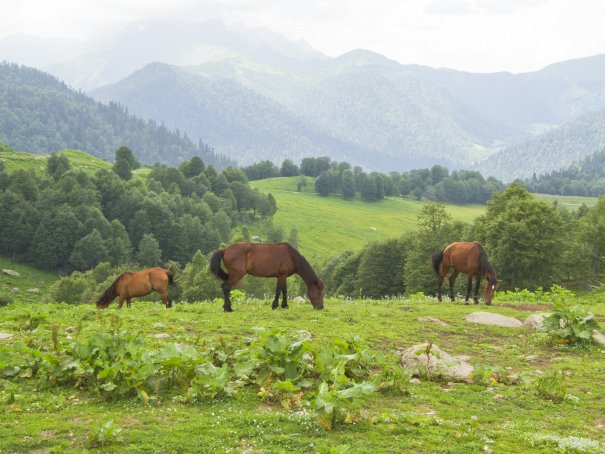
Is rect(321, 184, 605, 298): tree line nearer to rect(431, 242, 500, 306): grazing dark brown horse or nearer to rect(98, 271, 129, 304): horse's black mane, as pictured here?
rect(431, 242, 500, 306): grazing dark brown horse

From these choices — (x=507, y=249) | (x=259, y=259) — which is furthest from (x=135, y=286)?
(x=507, y=249)

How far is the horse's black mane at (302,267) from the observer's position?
2197 centimetres

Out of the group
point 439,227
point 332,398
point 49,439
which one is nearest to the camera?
point 49,439

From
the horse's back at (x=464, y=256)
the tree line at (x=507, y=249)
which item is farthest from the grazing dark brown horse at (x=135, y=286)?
the tree line at (x=507, y=249)

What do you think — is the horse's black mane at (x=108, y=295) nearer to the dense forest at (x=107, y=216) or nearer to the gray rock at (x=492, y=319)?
the gray rock at (x=492, y=319)

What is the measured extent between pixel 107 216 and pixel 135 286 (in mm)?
125022

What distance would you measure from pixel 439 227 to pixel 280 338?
71.4 m

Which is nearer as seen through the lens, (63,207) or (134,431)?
(134,431)

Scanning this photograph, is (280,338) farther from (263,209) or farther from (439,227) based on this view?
(263,209)

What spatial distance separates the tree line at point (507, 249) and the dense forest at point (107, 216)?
5167 centimetres

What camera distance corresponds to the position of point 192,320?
19391 millimetres

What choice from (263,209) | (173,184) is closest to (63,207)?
(173,184)

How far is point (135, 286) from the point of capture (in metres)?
25.3

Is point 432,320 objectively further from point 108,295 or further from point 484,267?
point 108,295
